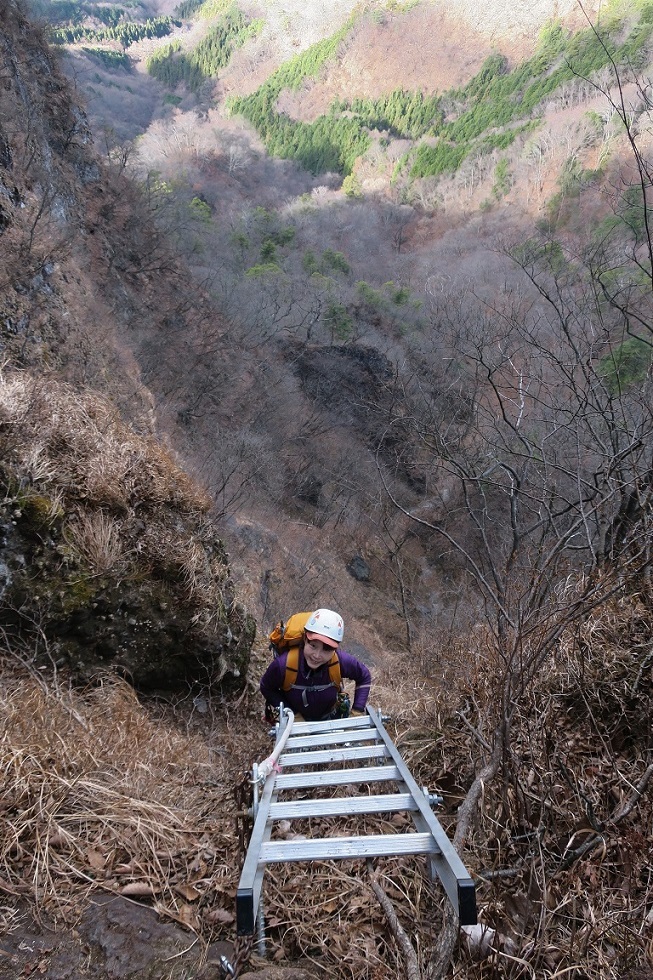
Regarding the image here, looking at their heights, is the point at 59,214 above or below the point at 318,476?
above

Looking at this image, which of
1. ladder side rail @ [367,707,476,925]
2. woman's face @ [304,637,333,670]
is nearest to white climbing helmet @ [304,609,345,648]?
woman's face @ [304,637,333,670]

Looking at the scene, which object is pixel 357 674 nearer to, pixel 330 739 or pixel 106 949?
pixel 330 739

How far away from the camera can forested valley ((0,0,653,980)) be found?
213 cm

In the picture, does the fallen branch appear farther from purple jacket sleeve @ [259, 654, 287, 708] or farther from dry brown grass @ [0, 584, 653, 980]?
purple jacket sleeve @ [259, 654, 287, 708]

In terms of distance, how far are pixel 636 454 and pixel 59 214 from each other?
18.4 meters

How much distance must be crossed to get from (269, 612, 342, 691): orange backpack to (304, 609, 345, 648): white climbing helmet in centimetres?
15

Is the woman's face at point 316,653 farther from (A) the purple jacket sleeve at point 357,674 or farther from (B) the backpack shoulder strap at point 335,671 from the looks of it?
(A) the purple jacket sleeve at point 357,674

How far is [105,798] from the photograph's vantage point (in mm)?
2553

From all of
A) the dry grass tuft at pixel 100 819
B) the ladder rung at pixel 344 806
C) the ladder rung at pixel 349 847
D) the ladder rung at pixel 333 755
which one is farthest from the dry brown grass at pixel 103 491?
the ladder rung at pixel 349 847

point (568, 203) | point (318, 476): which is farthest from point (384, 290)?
point (318, 476)

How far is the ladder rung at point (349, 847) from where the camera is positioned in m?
1.88

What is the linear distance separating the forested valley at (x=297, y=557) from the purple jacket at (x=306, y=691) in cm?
48

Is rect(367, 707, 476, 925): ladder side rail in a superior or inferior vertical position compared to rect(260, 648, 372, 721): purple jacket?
superior

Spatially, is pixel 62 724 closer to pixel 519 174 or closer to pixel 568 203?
pixel 568 203
